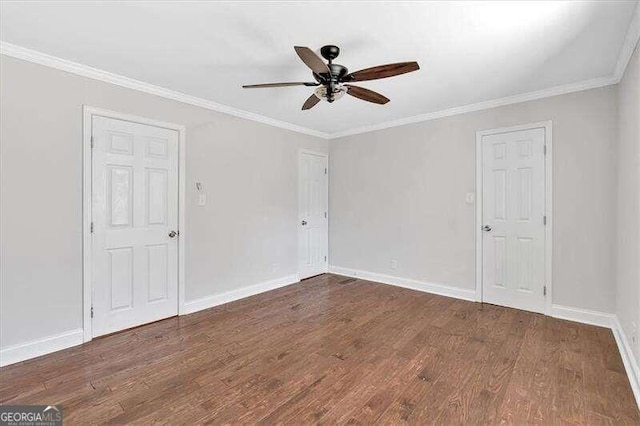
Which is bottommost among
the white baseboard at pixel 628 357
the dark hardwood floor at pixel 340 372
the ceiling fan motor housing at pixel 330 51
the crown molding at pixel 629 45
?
the dark hardwood floor at pixel 340 372

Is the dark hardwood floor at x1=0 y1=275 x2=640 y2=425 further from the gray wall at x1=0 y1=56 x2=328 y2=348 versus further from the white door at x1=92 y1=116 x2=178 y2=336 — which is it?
the gray wall at x1=0 y1=56 x2=328 y2=348

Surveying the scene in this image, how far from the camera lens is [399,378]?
220 centimetres

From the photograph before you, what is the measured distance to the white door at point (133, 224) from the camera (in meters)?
2.88

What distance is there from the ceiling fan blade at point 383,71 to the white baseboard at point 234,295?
2913mm

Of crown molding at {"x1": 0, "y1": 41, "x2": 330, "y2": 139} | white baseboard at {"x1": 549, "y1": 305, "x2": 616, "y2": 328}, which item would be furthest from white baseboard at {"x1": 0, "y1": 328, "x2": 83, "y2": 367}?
white baseboard at {"x1": 549, "y1": 305, "x2": 616, "y2": 328}

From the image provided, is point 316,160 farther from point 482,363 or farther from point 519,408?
point 519,408

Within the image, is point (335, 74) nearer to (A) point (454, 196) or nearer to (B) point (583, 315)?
(A) point (454, 196)

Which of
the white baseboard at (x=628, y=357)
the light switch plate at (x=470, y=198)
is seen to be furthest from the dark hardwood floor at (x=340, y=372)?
the light switch plate at (x=470, y=198)

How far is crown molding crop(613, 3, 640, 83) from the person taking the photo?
1996 mm

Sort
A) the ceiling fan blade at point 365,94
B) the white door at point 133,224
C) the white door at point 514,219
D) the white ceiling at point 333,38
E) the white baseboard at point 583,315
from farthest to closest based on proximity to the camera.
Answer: the white door at point 514,219 → the white baseboard at point 583,315 → the white door at point 133,224 → the ceiling fan blade at point 365,94 → the white ceiling at point 333,38

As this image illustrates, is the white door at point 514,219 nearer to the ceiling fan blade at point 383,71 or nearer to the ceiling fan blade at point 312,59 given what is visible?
the ceiling fan blade at point 383,71

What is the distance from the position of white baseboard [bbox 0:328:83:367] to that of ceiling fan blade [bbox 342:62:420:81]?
10.4 ft

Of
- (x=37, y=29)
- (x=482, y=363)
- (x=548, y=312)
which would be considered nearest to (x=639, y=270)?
(x=482, y=363)

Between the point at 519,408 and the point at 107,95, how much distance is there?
162 inches
